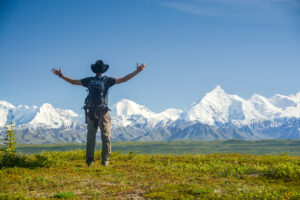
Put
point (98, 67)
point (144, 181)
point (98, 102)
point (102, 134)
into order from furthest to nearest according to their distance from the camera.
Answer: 1. point (98, 67)
2. point (102, 134)
3. point (98, 102)
4. point (144, 181)

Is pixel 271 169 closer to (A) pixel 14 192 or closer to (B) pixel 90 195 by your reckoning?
(B) pixel 90 195

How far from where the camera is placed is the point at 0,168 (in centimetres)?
1449

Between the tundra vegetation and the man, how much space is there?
1.15m

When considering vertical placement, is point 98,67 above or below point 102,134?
above

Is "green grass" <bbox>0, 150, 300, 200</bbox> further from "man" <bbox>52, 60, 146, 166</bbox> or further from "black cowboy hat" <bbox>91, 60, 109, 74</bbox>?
"black cowboy hat" <bbox>91, 60, 109, 74</bbox>

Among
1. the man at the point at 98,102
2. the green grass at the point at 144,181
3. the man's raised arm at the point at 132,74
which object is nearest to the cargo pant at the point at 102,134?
the man at the point at 98,102

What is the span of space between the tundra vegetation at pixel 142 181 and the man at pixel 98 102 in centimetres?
115

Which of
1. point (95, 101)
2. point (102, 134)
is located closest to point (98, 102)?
point (95, 101)

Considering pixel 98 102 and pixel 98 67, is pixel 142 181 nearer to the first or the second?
pixel 98 102

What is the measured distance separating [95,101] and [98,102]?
15 centimetres

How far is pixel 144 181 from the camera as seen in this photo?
11977 mm

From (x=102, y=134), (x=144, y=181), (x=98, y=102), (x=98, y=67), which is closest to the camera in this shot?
(x=144, y=181)

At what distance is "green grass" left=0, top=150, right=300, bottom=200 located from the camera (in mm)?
9859

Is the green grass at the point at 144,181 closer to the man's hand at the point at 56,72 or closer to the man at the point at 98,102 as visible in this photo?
the man at the point at 98,102
